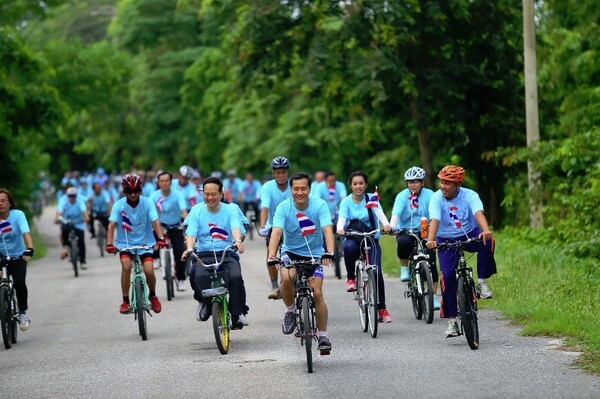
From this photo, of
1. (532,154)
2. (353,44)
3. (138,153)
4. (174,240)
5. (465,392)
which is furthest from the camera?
(138,153)

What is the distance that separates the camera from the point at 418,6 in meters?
28.7

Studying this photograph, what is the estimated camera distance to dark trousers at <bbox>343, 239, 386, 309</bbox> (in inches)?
597

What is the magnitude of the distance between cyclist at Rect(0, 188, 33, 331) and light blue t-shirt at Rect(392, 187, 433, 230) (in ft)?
14.5

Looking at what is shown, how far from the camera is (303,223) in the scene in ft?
41.6

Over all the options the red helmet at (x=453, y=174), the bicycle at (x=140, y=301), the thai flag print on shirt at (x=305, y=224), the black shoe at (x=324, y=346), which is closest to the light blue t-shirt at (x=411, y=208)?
the red helmet at (x=453, y=174)

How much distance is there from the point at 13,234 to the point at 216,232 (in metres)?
3.26

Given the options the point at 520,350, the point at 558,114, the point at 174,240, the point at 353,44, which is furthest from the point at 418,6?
the point at 520,350

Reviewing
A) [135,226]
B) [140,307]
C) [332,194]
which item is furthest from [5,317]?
[332,194]

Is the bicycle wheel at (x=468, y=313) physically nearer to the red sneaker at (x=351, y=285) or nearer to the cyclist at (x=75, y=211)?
the red sneaker at (x=351, y=285)

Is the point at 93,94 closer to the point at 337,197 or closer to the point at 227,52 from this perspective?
the point at 227,52

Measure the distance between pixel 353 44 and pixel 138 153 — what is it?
145 ft

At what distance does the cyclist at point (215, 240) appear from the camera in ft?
45.4

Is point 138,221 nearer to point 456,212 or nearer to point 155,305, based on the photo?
point 155,305

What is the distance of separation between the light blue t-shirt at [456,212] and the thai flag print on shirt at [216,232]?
2212mm
